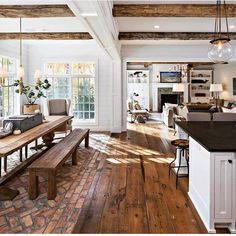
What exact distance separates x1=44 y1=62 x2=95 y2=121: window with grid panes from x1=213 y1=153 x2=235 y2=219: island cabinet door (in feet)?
22.0

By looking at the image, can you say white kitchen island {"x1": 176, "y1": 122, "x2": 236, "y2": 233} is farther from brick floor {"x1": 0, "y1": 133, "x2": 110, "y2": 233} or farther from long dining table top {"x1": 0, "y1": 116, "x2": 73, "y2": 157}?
long dining table top {"x1": 0, "y1": 116, "x2": 73, "y2": 157}

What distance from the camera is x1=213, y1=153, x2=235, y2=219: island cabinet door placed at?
2.50 meters

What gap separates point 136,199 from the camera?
3404 mm

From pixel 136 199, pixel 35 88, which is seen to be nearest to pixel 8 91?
pixel 35 88

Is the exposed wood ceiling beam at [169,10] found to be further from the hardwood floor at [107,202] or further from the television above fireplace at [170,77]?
the television above fireplace at [170,77]

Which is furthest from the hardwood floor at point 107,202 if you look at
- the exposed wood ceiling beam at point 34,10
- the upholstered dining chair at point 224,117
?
the exposed wood ceiling beam at point 34,10

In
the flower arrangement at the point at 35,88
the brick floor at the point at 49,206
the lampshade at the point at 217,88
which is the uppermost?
the lampshade at the point at 217,88

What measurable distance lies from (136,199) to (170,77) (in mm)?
12581

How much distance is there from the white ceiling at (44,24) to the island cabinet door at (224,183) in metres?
4.02

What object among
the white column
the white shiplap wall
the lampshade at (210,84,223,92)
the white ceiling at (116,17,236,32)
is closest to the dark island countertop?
the white ceiling at (116,17,236,32)

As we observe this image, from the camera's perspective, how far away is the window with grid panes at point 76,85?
8.95m

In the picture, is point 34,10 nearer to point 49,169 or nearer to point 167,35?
point 49,169

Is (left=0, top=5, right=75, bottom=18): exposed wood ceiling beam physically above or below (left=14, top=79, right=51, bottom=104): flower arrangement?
above

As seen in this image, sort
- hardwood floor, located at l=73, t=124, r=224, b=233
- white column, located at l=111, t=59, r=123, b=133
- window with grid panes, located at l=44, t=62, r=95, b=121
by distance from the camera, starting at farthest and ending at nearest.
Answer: window with grid panes, located at l=44, t=62, r=95, b=121 → white column, located at l=111, t=59, r=123, b=133 → hardwood floor, located at l=73, t=124, r=224, b=233
